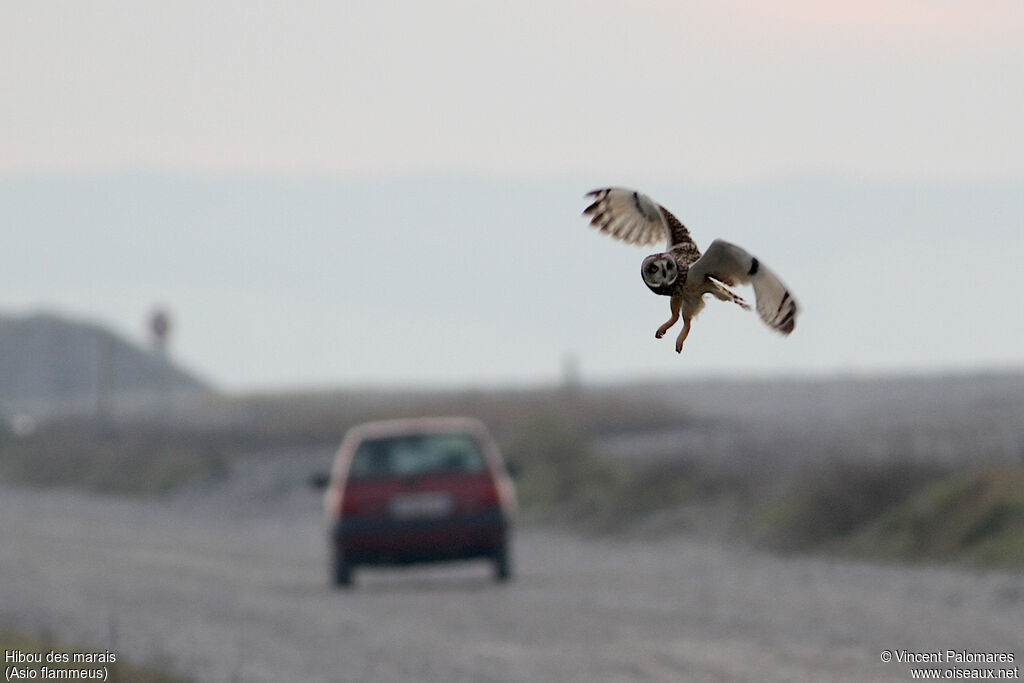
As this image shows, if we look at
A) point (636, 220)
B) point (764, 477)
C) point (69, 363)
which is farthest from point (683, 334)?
point (69, 363)

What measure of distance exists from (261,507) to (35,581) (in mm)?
16730

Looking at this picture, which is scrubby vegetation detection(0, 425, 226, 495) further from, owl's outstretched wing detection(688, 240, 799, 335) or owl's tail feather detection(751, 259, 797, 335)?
owl's tail feather detection(751, 259, 797, 335)

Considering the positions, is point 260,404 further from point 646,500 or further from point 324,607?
point 324,607

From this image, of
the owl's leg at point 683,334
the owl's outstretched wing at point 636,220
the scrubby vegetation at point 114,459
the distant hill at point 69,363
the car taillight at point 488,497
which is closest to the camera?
the owl's leg at point 683,334

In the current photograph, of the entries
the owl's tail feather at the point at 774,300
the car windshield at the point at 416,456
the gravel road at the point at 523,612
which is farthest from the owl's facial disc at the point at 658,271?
the car windshield at the point at 416,456

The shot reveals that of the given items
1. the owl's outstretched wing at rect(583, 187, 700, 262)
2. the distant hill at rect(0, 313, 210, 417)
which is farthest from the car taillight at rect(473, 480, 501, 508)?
the distant hill at rect(0, 313, 210, 417)

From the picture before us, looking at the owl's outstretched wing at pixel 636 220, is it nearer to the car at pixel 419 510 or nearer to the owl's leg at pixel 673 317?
the owl's leg at pixel 673 317

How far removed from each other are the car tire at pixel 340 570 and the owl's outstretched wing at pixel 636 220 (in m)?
14.7

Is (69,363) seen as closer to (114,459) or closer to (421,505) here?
(114,459)

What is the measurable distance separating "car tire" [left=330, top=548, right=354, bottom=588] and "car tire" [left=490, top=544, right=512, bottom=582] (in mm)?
1301

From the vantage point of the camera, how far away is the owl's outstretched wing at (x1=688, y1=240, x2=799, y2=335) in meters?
5.08

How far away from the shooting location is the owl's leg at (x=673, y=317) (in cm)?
521

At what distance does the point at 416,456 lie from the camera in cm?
2070

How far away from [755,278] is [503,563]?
1535 centimetres
